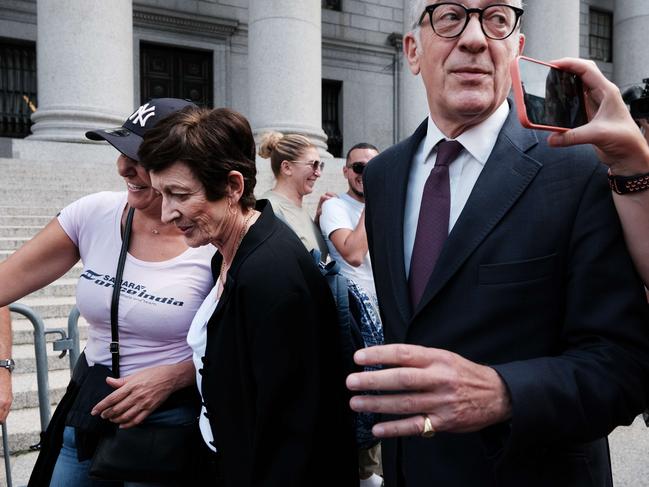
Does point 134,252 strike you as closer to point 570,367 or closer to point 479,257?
point 479,257

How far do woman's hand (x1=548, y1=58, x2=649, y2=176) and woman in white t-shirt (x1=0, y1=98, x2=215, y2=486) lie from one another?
5.18 ft

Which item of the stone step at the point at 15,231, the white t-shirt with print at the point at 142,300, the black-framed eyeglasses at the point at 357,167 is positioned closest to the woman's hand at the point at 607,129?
the white t-shirt with print at the point at 142,300

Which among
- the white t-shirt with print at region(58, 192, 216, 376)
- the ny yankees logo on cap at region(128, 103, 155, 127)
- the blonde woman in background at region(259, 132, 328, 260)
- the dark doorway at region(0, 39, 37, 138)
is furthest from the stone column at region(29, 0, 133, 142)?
the white t-shirt with print at region(58, 192, 216, 376)

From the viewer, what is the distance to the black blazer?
72.5 inches

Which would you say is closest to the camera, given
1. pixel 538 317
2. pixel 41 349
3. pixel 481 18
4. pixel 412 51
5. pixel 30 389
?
pixel 538 317

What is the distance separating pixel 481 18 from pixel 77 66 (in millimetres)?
10549

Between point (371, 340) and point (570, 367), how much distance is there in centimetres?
121

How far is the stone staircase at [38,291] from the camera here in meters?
4.21

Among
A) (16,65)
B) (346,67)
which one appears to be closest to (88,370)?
(16,65)

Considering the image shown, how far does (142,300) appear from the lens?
226 centimetres

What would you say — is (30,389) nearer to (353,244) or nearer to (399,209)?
(353,244)

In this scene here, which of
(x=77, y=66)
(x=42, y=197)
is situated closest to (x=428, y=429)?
(x=42, y=197)

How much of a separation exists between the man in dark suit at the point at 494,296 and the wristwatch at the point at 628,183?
0.06 m

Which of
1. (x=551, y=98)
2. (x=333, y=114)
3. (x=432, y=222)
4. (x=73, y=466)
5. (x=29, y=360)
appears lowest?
(x=29, y=360)
